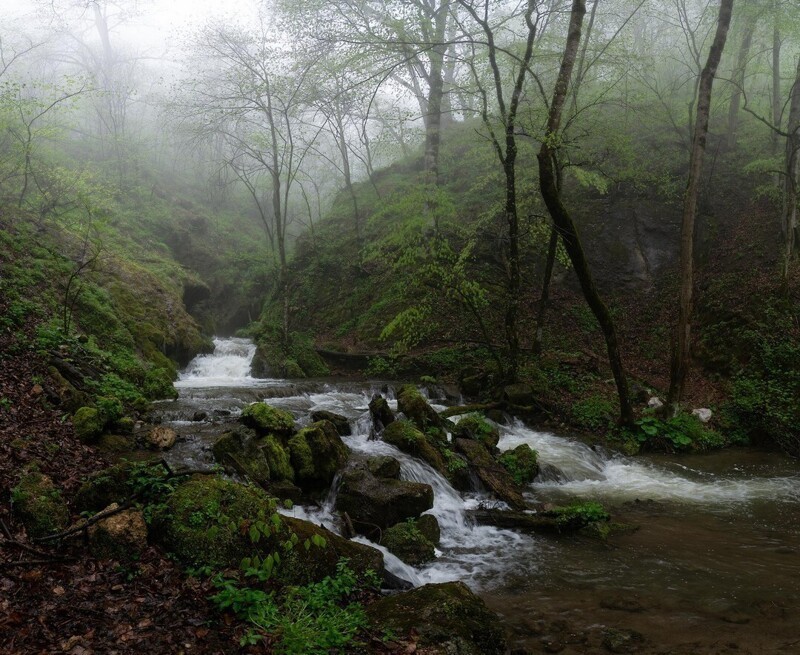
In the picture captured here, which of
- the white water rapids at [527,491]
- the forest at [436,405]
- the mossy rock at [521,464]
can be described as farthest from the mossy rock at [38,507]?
the mossy rock at [521,464]

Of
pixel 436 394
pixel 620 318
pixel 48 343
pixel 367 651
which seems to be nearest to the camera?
pixel 367 651

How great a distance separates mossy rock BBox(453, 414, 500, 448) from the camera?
954cm

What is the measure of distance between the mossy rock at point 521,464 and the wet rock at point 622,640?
4.17 m

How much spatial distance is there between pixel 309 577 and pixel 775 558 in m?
5.29

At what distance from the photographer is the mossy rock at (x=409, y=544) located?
557 centimetres

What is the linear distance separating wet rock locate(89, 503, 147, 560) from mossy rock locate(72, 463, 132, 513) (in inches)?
15.0

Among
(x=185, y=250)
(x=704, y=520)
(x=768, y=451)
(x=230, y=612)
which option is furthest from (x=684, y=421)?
(x=185, y=250)

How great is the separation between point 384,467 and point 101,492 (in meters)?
3.69

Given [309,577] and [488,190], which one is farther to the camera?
[488,190]

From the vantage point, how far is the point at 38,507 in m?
4.08

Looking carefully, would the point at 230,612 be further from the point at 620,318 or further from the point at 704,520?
the point at 620,318

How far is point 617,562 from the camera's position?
5.56m

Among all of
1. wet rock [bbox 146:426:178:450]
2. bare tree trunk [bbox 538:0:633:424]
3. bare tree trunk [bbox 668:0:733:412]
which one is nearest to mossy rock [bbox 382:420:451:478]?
wet rock [bbox 146:426:178:450]

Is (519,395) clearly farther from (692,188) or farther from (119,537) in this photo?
(119,537)
